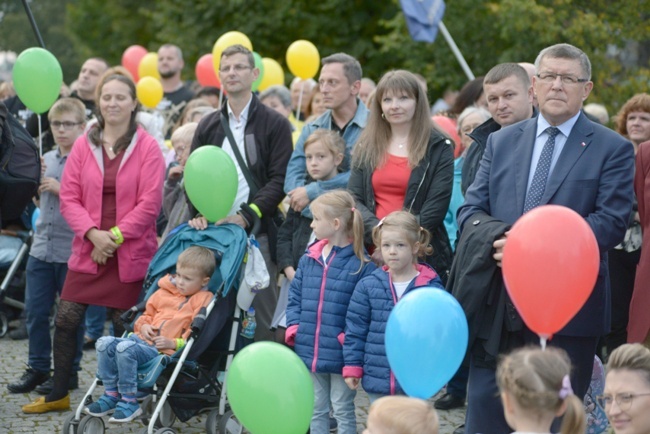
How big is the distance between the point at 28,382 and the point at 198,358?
176cm

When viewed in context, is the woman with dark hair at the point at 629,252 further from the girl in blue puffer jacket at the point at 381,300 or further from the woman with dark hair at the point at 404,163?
the girl in blue puffer jacket at the point at 381,300

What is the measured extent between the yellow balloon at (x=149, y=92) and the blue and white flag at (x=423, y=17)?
10.8ft

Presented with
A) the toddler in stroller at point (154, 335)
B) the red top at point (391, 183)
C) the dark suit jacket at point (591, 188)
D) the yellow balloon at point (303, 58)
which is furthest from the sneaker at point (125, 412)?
the yellow balloon at point (303, 58)

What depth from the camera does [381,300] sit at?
6.13m

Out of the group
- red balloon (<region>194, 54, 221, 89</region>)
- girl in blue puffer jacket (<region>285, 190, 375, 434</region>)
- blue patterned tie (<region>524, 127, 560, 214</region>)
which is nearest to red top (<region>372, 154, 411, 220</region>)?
girl in blue puffer jacket (<region>285, 190, 375, 434</region>)

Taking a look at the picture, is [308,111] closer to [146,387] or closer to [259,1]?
[146,387]

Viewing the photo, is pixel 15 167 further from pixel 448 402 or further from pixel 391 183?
pixel 448 402

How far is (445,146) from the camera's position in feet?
22.6

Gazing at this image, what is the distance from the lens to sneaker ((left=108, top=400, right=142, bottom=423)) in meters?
6.71

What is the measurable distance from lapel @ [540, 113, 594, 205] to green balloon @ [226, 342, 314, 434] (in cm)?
147

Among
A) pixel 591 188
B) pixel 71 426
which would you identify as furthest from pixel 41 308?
pixel 591 188

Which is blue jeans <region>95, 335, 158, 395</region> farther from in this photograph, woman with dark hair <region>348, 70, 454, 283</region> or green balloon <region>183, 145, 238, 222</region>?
woman with dark hair <region>348, 70, 454, 283</region>

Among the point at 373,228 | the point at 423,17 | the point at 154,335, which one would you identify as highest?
the point at 423,17

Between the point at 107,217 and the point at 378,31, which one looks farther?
the point at 378,31
